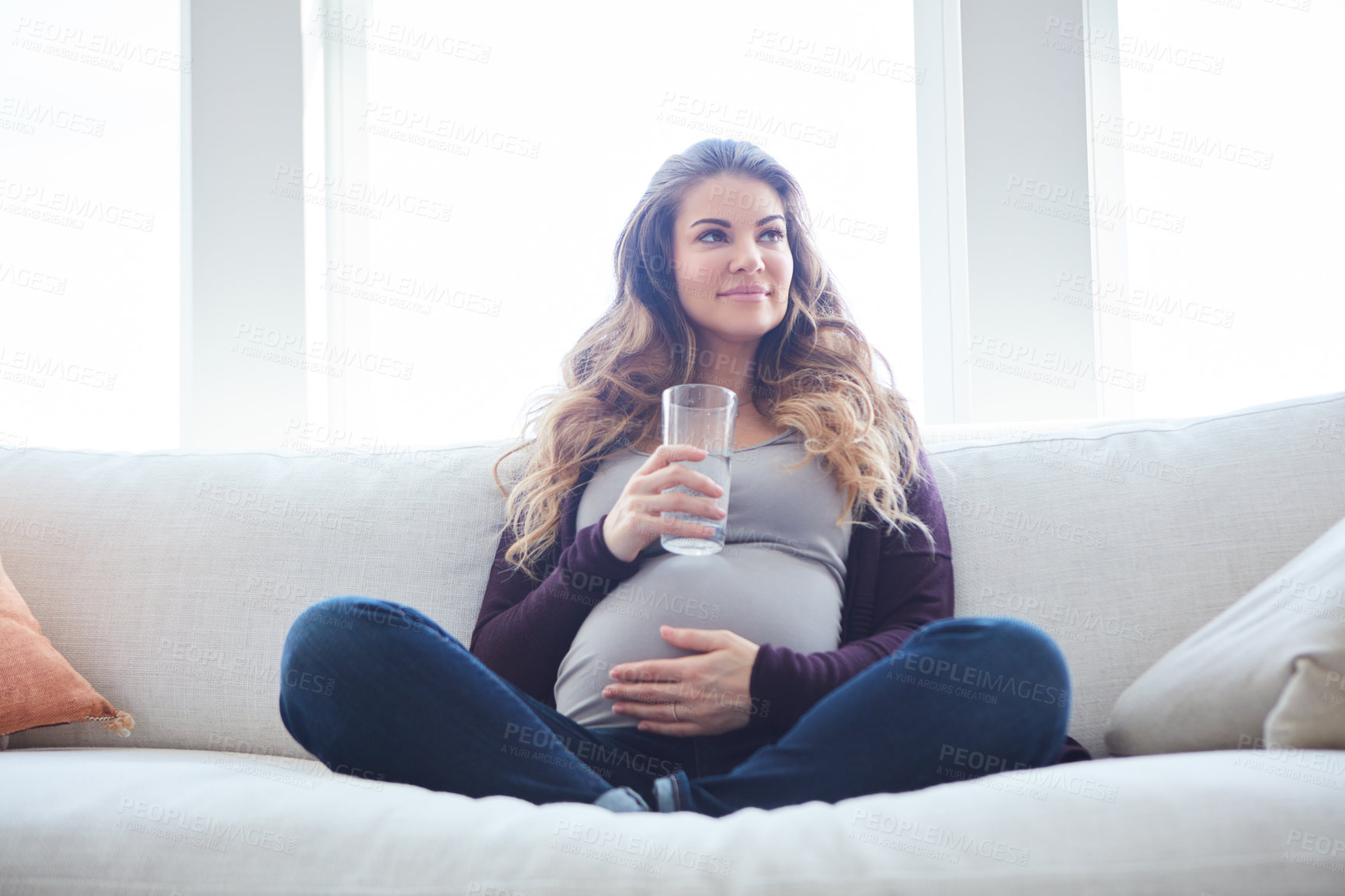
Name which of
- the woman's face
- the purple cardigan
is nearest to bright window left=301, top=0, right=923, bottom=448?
the woman's face

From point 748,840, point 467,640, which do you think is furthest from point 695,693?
point 467,640

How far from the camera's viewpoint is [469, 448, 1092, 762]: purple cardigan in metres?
1.33

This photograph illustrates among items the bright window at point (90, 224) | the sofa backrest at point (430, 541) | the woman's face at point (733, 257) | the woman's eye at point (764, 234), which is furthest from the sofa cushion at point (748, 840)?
the bright window at point (90, 224)

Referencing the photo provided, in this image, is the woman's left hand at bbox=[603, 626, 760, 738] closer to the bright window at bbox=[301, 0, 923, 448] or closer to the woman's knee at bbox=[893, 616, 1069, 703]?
the woman's knee at bbox=[893, 616, 1069, 703]

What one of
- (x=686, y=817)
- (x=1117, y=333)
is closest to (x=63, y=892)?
(x=686, y=817)

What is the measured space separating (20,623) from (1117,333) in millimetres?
2181

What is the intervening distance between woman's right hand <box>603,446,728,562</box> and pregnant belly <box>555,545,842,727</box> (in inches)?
2.8

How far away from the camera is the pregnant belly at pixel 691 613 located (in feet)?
4.12

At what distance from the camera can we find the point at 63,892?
0.87 meters

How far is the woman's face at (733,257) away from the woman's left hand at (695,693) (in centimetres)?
62

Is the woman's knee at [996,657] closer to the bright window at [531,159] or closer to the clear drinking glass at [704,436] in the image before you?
the clear drinking glass at [704,436]

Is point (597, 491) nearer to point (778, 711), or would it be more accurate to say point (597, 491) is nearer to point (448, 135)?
point (778, 711)

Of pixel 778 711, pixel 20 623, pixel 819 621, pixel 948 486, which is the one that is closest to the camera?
pixel 778 711

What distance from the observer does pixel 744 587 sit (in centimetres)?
129
